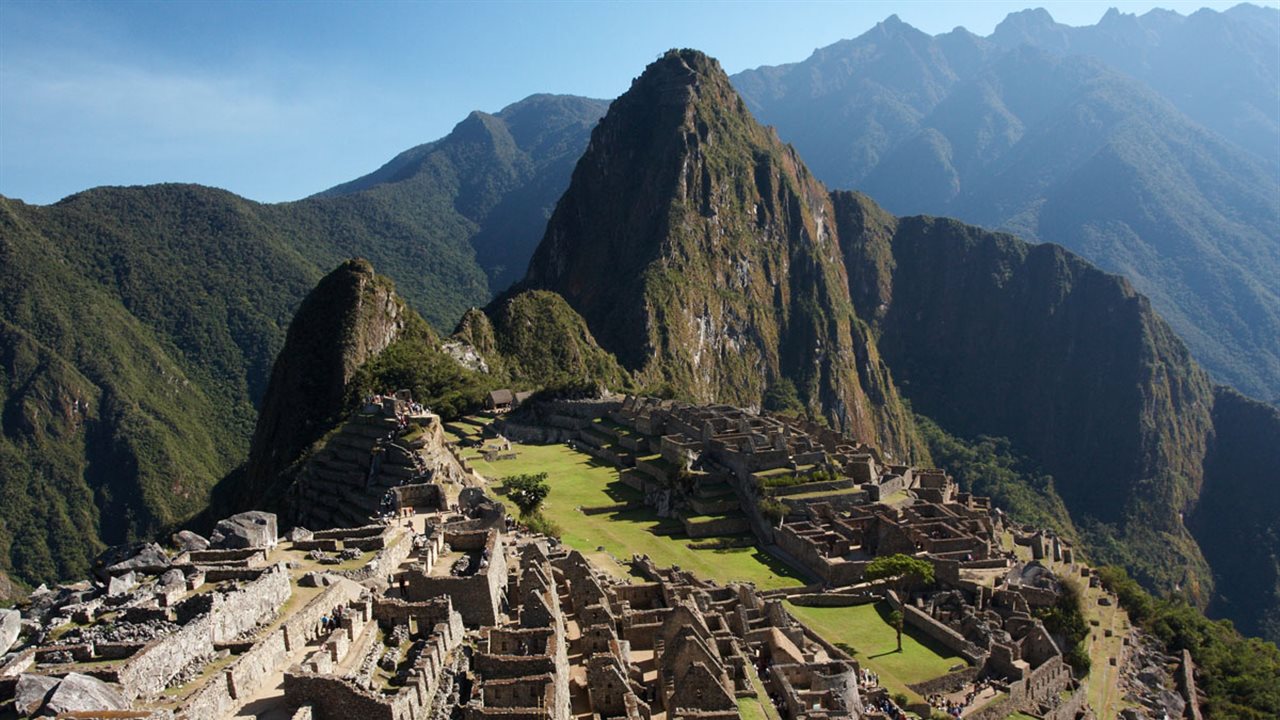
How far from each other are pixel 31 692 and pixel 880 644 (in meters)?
31.3

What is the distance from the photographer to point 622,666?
2147 centimetres

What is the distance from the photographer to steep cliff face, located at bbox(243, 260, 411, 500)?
288 ft

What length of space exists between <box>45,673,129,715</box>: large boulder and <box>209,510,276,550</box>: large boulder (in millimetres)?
10834

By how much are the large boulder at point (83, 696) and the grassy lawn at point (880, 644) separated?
26295mm

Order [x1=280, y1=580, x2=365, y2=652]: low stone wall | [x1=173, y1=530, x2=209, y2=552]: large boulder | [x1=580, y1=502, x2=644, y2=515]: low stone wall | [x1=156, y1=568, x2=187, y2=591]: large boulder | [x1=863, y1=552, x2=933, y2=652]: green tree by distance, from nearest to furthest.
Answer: [x1=280, y1=580, x2=365, y2=652]: low stone wall
[x1=156, y1=568, x2=187, y2=591]: large boulder
[x1=173, y1=530, x2=209, y2=552]: large boulder
[x1=863, y1=552, x2=933, y2=652]: green tree
[x1=580, y1=502, x2=644, y2=515]: low stone wall

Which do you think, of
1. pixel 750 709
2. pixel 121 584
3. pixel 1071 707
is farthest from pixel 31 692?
pixel 1071 707

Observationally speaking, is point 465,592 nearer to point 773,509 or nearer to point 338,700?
point 338,700

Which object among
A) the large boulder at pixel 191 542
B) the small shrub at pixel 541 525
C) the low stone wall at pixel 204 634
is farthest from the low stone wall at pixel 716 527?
the low stone wall at pixel 204 634

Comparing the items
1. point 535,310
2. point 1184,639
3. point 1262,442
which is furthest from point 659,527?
point 1262,442

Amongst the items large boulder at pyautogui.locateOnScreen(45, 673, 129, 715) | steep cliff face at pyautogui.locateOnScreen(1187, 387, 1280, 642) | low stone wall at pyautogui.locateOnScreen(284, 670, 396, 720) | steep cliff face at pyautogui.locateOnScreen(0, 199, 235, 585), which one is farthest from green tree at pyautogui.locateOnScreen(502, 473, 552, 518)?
steep cliff face at pyautogui.locateOnScreen(1187, 387, 1280, 642)

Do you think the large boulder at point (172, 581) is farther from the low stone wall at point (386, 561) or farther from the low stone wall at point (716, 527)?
the low stone wall at point (716, 527)

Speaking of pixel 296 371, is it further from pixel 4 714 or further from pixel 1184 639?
pixel 4 714

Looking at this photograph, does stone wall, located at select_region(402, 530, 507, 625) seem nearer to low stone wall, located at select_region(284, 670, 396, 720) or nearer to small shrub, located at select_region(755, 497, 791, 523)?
low stone wall, located at select_region(284, 670, 396, 720)

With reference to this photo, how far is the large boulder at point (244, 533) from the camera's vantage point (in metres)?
25.2
